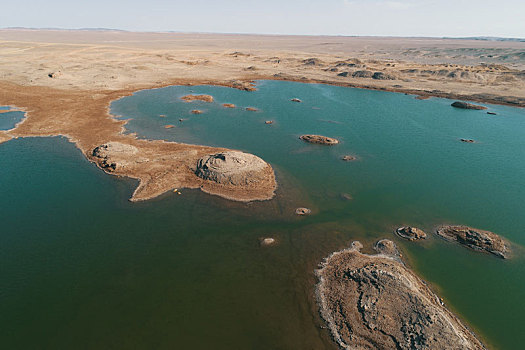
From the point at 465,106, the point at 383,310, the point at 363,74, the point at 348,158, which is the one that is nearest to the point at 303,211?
the point at 383,310

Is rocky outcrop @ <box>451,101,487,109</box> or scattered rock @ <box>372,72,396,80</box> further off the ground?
scattered rock @ <box>372,72,396,80</box>

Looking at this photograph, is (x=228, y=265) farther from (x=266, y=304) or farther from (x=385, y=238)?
(x=385, y=238)

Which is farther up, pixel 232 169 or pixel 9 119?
pixel 9 119

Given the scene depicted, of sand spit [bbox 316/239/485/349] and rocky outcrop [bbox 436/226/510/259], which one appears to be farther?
rocky outcrop [bbox 436/226/510/259]

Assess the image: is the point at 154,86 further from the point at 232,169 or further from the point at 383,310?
the point at 383,310

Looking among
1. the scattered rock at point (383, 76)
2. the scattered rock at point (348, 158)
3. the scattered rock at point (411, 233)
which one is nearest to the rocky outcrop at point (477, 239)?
the scattered rock at point (411, 233)

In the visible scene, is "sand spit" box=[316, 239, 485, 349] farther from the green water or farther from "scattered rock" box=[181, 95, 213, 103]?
"scattered rock" box=[181, 95, 213, 103]

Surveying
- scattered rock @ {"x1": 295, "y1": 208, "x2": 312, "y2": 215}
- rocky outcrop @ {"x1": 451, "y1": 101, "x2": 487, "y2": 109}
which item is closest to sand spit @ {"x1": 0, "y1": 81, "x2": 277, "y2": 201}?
scattered rock @ {"x1": 295, "y1": 208, "x2": 312, "y2": 215}

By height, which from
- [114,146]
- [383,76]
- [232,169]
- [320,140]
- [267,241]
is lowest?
[267,241]
